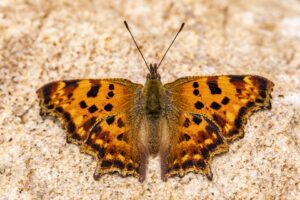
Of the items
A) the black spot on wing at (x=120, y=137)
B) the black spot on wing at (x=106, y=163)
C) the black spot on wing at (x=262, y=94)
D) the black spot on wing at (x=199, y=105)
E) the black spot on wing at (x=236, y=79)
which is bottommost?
the black spot on wing at (x=106, y=163)

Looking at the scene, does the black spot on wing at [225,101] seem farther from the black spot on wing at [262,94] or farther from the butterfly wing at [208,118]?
the black spot on wing at [262,94]

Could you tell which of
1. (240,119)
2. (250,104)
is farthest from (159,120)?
(250,104)

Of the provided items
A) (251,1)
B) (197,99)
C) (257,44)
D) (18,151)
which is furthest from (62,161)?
(251,1)

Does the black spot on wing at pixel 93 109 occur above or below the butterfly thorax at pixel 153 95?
below

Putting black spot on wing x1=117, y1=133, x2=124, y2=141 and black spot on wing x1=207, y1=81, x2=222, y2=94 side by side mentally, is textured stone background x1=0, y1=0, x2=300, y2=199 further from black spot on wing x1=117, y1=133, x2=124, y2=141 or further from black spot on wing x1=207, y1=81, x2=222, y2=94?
black spot on wing x1=207, y1=81, x2=222, y2=94

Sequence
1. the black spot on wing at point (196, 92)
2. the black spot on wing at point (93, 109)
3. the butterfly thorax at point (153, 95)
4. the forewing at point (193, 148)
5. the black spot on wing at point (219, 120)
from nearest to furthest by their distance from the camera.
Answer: the forewing at point (193, 148), the black spot on wing at point (219, 120), the black spot on wing at point (93, 109), the black spot on wing at point (196, 92), the butterfly thorax at point (153, 95)

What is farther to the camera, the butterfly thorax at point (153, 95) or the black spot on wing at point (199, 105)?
the butterfly thorax at point (153, 95)

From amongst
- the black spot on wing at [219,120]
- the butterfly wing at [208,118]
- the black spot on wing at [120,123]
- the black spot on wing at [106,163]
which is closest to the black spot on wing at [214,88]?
the butterfly wing at [208,118]

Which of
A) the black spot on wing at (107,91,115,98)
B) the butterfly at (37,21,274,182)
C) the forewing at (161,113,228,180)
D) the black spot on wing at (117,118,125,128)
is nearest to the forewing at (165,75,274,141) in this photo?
the butterfly at (37,21,274,182)

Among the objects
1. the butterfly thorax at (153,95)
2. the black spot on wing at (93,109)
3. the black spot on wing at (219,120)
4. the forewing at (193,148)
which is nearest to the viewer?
the forewing at (193,148)
